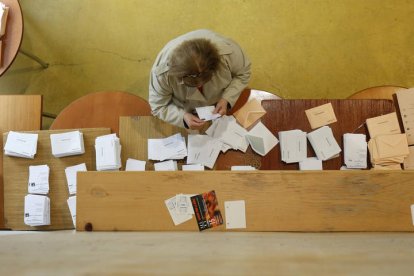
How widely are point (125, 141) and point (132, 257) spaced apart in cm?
96

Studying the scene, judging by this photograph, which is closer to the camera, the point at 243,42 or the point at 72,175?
the point at 72,175

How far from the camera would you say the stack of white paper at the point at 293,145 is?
1569 mm

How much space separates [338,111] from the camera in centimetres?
158

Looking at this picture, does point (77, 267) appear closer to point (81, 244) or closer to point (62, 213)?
point (81, 244)

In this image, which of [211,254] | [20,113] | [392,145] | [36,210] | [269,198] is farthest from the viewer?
[20,113]

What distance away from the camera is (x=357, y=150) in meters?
1.54

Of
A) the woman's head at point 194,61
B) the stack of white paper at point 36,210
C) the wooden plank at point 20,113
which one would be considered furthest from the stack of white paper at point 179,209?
the wooden plank at point 20,113

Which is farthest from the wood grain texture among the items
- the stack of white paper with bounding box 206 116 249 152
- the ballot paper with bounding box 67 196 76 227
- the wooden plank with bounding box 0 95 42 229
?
the wooden plank with bounding box 0 95 42 229

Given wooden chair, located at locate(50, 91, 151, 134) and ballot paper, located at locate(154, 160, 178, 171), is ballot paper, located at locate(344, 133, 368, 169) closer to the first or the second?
ballot paper, located at locate(154, 160, 178, 171)

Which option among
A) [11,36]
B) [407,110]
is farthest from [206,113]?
[11,36]

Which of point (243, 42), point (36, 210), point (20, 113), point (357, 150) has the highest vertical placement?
point (243, 42)

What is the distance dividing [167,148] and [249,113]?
0.44 m

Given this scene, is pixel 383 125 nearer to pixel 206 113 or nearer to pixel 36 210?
pixel 206 113

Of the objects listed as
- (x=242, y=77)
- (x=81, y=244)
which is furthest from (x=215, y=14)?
(x=81, y=244)
